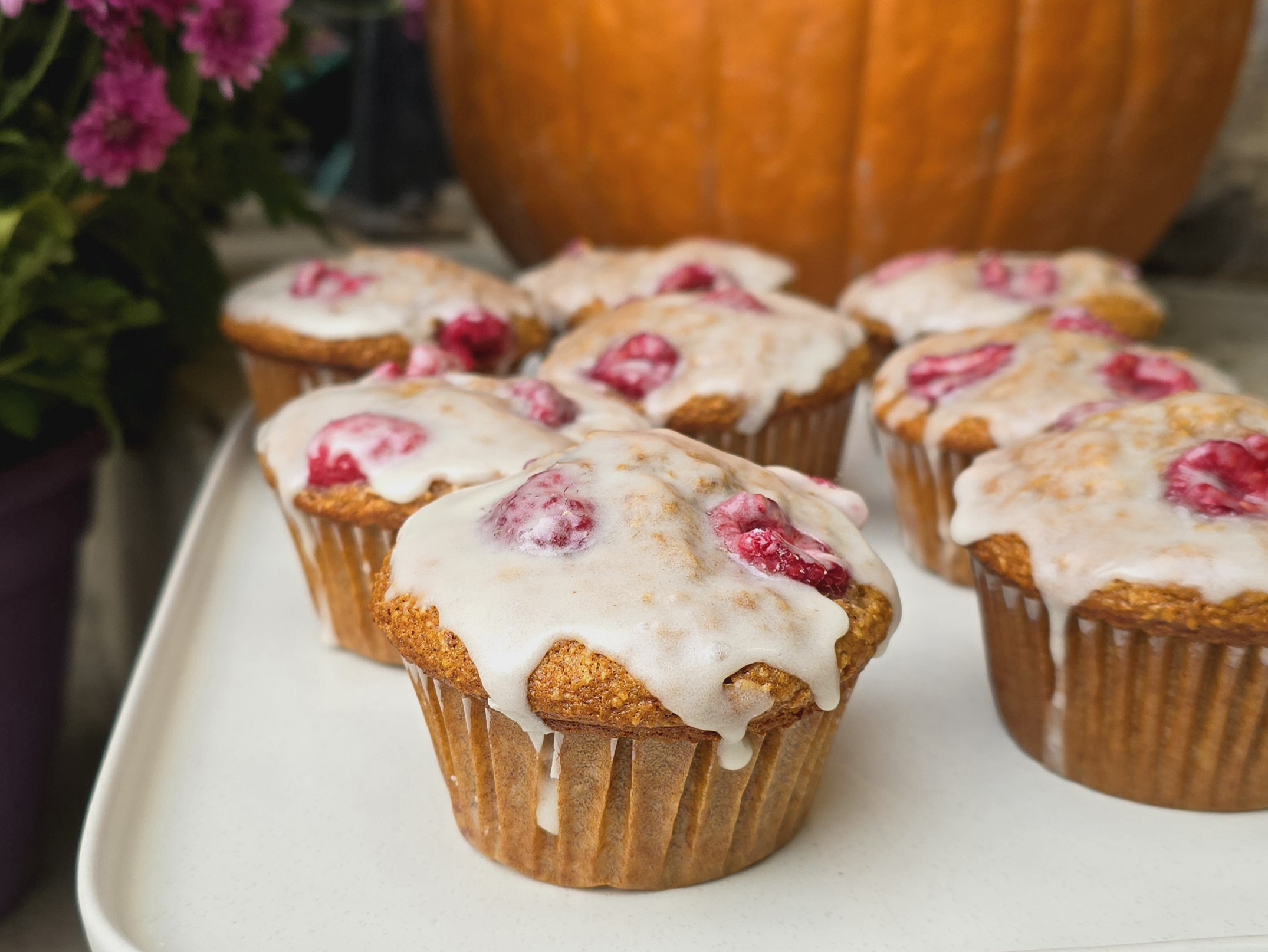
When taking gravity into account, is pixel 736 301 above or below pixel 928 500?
above

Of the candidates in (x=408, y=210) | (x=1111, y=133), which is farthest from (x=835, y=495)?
(x=408, y=210)

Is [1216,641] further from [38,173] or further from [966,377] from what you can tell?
[38,173]

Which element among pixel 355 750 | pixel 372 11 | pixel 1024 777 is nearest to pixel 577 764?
pixel 355 750

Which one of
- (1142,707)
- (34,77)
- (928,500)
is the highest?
(34,77)

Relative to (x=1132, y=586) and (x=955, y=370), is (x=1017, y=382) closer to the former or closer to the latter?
(x=955, y=370)

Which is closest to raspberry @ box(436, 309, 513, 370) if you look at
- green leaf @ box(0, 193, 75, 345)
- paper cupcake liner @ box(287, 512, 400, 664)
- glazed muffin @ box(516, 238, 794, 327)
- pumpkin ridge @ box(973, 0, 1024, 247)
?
glazed muffin @ box(516, 238, 794, 327)

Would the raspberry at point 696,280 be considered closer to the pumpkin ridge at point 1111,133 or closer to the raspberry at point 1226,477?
the pumpkin ridge at point 1111,133
